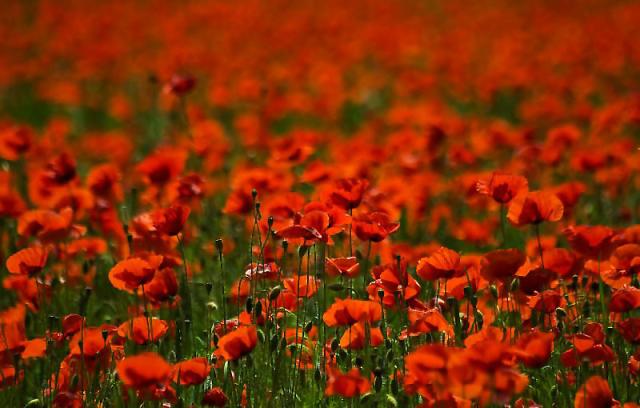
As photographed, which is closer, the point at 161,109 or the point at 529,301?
the point at 529,301

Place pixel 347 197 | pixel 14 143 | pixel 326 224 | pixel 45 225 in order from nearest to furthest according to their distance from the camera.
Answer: pixel 326 224, pixel 347 197, pixel 45 225, pixel 14 143

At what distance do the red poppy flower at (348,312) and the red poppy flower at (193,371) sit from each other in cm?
33

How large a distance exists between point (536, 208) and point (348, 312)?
705 millimetres

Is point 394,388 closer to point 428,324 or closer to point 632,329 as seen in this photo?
point 428,324

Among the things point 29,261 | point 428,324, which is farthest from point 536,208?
point 29,261

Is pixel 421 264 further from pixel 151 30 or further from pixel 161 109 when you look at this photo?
pixel 151 30

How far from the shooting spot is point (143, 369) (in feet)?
6.16

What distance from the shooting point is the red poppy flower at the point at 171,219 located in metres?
2.75

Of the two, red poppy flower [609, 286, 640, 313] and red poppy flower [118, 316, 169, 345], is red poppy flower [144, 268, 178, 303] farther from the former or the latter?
red poppy flower [609, 286, 640, 313]

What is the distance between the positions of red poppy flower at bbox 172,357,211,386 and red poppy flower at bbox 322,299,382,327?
1.09 ft

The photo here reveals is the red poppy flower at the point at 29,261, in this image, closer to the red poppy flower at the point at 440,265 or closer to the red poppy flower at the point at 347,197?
the red poppy flower at the point at 347,197

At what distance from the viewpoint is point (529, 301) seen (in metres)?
2.55

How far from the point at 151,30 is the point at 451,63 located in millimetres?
4325

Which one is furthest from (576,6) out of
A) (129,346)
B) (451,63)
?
(129,346)
